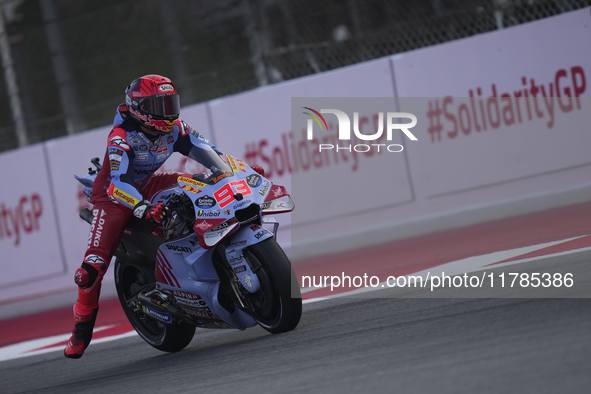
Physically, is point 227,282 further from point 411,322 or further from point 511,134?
point 511,134

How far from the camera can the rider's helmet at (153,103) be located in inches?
188

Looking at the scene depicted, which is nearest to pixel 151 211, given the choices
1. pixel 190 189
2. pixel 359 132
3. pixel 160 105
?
pixel 190 189

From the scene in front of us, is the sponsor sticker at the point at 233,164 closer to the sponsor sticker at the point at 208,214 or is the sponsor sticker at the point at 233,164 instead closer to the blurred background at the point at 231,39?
the sponsor sticker at the point at 208,214

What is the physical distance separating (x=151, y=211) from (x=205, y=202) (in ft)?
1.06

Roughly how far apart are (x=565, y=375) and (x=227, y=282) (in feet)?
7.89

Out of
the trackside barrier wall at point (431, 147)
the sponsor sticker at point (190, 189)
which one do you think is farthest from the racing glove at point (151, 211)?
the trackside barrier wall at point (431, 147)

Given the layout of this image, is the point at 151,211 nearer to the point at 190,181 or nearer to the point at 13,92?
the point at 190,181

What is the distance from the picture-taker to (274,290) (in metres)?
4.35

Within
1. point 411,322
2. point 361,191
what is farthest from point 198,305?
point 361,191

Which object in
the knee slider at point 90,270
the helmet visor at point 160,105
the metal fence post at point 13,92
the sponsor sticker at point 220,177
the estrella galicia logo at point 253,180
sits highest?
the metal fence post at point 13,92

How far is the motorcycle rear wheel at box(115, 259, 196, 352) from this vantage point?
524 centimetres

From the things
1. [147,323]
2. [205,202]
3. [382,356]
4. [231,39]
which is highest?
[231,39]

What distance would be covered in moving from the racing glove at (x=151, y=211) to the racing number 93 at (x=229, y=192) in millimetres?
324

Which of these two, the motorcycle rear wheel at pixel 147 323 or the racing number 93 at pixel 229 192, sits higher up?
the racing number 93 at pixel 229 192
